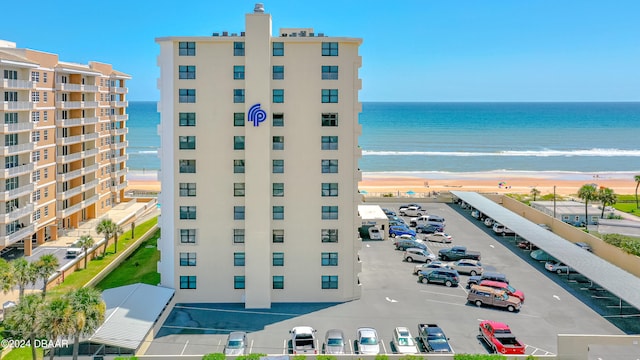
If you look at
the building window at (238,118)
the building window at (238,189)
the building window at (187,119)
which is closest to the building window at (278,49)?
the building window at (238,118)

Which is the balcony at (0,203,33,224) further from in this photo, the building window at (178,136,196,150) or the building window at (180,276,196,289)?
the building window at (178,136,196,150)

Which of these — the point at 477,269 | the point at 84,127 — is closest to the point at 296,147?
the point at 477,269

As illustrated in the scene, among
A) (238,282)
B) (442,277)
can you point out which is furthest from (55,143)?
(442,277)

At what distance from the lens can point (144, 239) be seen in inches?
2633

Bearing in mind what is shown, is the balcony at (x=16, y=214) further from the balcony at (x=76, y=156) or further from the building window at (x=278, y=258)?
the building window at (x=278, y=258)

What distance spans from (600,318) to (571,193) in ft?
254

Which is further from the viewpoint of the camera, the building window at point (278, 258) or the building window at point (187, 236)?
the building window at point (278, 258)

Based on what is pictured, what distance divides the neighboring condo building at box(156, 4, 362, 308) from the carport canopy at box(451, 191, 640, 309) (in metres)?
19.7

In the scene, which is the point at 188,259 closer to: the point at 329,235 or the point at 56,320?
the point at 329,235

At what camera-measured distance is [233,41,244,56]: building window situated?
44.7 m

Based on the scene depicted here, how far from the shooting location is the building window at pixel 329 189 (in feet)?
151

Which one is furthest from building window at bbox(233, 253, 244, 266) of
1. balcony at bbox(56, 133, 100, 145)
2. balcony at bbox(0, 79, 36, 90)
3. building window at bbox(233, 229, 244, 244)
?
balcony at bbox(56, 133, 100, 145)

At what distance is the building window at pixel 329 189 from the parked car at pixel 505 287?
1483 centimetres

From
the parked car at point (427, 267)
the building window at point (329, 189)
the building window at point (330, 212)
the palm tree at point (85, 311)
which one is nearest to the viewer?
the palm tree at point (85, 311)
